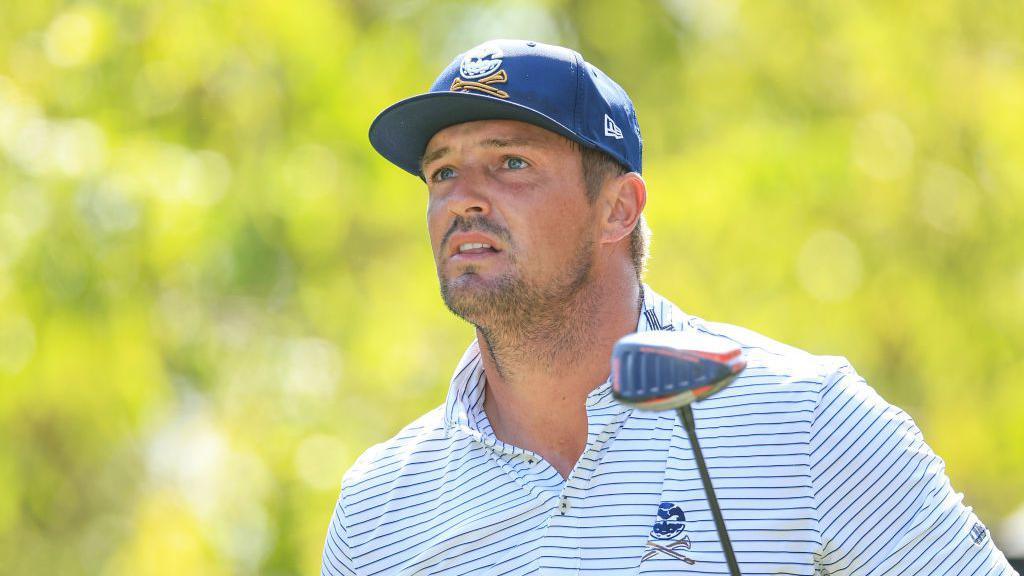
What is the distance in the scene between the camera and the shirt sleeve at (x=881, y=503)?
2844 mm

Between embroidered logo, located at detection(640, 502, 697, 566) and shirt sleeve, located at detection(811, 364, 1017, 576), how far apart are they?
265mm

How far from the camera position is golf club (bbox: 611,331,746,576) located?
2.20 metres

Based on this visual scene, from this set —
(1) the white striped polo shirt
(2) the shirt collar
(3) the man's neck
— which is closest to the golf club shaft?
(1) the white striped polo shirt

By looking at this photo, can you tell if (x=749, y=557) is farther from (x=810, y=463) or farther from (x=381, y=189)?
(x=381, y=189)

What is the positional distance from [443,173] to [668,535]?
1.05 metres

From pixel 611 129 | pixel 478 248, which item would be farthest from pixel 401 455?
pixel 611 129

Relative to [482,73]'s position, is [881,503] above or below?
below

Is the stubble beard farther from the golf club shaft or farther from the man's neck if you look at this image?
the golf club shaft

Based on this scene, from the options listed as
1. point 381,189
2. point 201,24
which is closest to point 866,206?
point 381,189

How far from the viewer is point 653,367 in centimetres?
221

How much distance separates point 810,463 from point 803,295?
12.2 feet

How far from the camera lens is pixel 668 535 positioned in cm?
291

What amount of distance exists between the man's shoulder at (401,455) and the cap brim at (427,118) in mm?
628

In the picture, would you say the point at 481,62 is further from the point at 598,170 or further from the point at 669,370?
the point at 669,370
